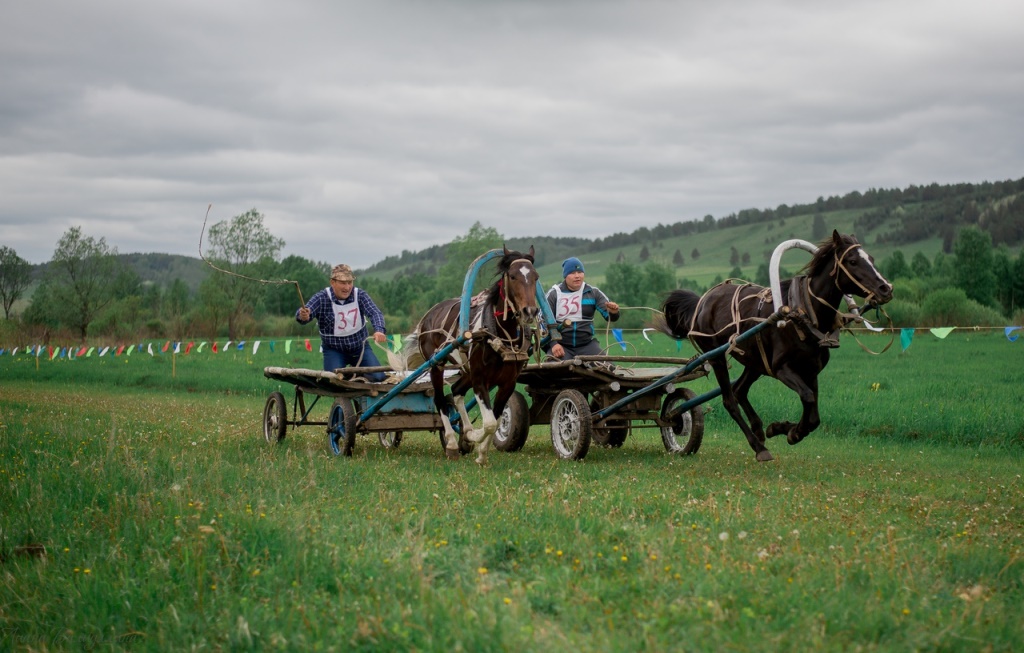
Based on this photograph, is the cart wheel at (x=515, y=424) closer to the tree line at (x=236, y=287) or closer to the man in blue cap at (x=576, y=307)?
the man in blue cap at (x=576, y=307)

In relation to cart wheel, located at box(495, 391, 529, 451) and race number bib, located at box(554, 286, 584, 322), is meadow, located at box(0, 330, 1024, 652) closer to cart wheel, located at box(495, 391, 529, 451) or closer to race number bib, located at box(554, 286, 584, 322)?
cart wheel, located at box(495, 391, 529, 451)

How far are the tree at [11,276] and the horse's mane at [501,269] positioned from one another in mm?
80385

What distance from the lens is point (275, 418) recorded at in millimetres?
11266

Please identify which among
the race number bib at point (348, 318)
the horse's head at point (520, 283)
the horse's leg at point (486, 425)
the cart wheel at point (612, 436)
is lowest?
the cart wheel at point (612, 436)

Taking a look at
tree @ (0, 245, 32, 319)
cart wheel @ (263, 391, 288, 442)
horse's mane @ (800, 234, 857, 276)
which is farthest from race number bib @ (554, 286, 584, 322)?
tree @ (0, 245, 32, 319)

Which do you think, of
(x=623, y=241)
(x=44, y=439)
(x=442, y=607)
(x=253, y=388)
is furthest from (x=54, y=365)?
(x=623, y=241)

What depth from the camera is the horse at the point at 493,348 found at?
8.84m

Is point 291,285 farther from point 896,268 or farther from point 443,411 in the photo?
point 443,411

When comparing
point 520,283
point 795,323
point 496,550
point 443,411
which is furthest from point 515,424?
point 496,550

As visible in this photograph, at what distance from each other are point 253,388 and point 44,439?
523 inches

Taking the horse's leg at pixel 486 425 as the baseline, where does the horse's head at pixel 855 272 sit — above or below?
above

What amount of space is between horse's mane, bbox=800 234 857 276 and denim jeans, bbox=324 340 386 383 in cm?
523

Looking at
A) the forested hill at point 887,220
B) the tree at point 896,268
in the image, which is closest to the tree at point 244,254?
the forested hill at point 887,220

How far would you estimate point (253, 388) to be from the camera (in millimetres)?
23250
